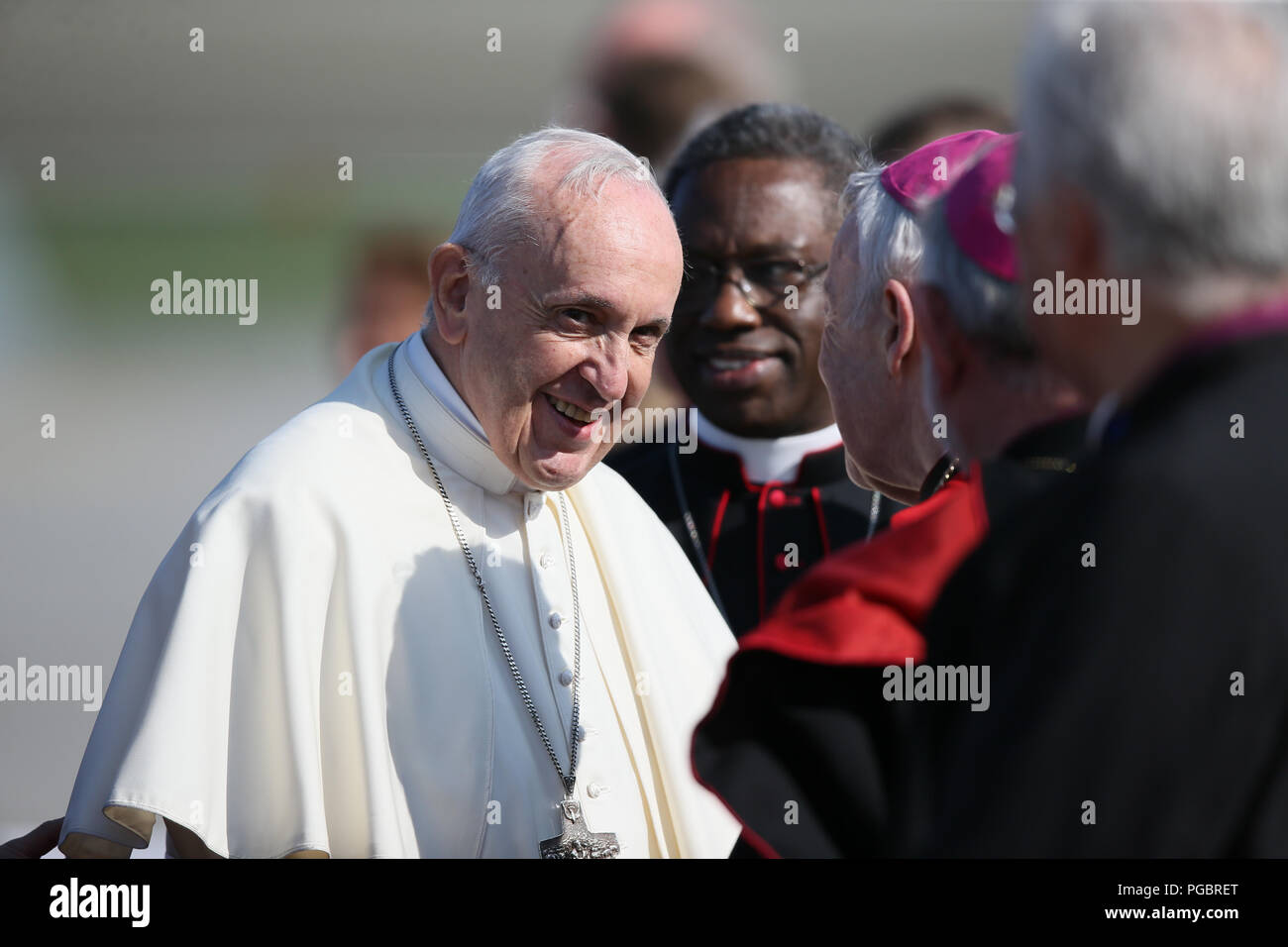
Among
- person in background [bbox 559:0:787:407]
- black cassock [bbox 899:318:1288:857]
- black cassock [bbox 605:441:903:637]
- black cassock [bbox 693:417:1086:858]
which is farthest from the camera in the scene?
person in background [bbox 559:0:787:407]

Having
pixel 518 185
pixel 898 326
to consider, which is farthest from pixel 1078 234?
pixel 518 185

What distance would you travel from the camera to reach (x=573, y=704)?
2.77 m

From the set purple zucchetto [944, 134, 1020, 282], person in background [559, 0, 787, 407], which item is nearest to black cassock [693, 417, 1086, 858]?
purple zucchetto [944, 134, 1020, 282]

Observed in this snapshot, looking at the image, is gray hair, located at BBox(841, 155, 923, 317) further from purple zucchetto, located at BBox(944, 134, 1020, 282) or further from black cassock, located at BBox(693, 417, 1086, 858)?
black cassock, located at BBox(693, 417, 1086, 858)

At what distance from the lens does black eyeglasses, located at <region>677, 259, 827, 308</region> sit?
371cm

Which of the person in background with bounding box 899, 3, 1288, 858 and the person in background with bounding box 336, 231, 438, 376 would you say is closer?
the person in background with bounding box 899, 3, 1288, 858

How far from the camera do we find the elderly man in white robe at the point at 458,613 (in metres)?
2.47

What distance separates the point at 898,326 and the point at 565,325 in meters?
0.74

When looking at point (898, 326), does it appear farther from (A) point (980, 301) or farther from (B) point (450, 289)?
(B) point (450, 289)

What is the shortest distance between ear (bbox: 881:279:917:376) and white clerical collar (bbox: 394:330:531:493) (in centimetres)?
91

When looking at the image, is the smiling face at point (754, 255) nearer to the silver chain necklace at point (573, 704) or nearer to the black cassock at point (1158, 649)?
the silver chain necklace at point (573, 704)

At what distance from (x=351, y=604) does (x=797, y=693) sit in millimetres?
1140

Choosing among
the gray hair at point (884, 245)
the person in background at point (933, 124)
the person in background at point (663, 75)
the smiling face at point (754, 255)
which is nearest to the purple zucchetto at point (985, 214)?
the gray hair at point (884, 245)

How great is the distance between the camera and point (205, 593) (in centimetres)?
251
